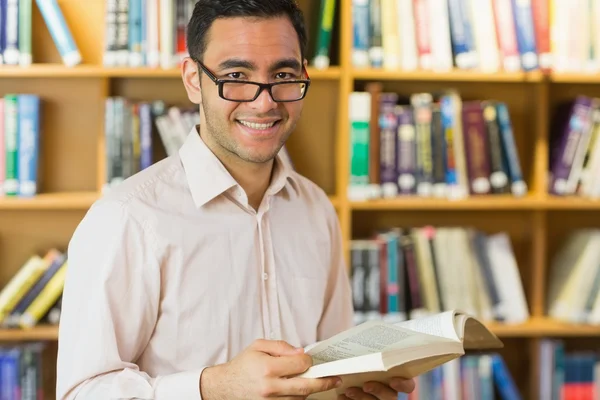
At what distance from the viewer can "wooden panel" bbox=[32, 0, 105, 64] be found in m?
2.67

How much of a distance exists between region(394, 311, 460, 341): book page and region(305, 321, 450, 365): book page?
5 cm

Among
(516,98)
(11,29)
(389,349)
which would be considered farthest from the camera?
(516,98)

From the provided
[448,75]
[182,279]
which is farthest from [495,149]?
[182,279]

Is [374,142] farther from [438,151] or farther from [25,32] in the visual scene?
[25,32]

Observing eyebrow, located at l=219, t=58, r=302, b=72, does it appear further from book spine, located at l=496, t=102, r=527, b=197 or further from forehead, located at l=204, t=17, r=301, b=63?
book spine, located at l=496, t=102, r=527, b=197

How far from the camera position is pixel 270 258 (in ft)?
4.93

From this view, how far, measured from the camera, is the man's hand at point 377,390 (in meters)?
1.31

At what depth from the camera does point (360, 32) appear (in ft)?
8.40

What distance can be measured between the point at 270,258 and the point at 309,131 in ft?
4.39

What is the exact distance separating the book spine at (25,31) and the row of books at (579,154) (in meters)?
1.86

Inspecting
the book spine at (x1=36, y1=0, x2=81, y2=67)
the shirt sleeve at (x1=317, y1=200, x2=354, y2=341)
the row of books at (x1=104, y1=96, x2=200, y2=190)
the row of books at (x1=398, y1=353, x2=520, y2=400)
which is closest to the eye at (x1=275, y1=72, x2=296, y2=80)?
the shirt sleeve at (x1=317, y1=200, x2=354, y2=341)

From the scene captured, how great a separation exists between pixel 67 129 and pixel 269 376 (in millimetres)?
1843

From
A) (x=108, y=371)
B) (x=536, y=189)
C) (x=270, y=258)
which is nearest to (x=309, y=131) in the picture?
(x=536, y=189)

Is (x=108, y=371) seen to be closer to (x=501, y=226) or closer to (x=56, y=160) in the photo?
(x=56, y=160)
